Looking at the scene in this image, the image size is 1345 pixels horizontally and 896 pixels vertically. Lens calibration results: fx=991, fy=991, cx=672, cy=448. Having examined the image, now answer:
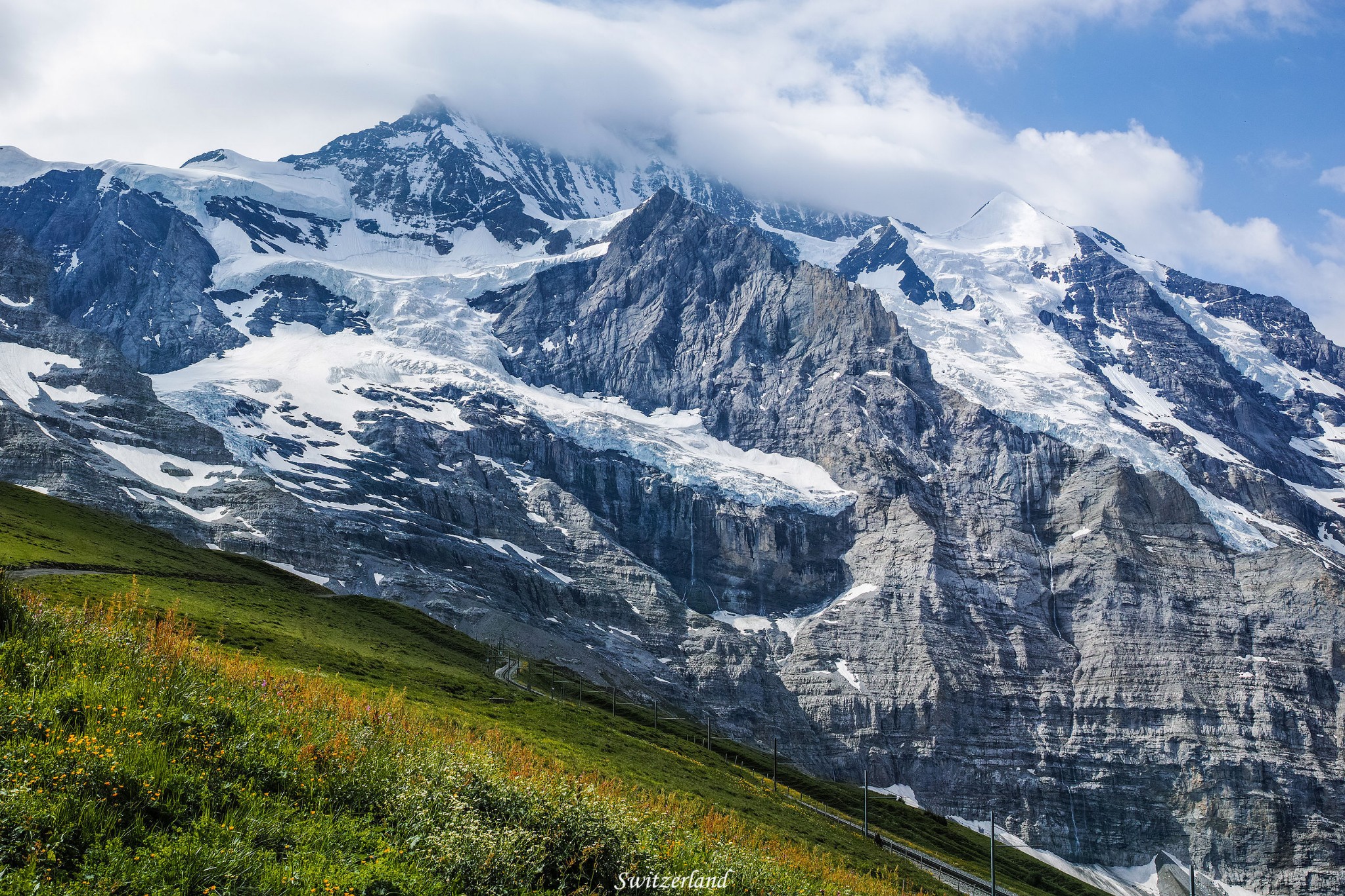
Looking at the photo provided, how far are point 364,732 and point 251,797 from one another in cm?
623

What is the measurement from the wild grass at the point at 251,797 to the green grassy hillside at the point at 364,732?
0.28ft

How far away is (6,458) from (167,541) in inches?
3143

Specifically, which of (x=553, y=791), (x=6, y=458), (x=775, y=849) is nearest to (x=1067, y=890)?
(x=775, y=849)

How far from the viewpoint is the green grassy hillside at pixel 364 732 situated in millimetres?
18469

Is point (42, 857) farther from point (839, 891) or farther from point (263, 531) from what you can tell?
point (263, 531)

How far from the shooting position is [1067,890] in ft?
461

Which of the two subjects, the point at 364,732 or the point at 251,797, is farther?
the point at 364,732

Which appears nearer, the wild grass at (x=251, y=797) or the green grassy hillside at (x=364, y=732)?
the wild grass at (x=251, y=797)

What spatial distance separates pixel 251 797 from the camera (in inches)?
744

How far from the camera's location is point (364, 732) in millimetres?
25094

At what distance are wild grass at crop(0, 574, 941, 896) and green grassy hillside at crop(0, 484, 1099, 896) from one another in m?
0.09

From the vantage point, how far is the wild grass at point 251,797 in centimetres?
1587

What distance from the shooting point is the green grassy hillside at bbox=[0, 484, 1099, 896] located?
727 inches

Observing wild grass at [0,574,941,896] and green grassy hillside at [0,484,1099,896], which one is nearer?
wild grass at [0,574,941,896]
